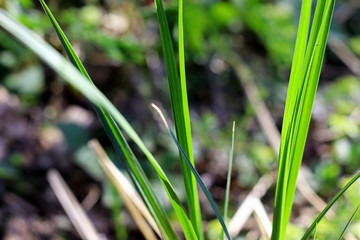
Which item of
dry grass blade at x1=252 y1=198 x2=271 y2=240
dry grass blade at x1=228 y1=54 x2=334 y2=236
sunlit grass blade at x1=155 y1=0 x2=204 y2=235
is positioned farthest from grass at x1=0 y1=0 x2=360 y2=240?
dry grass blade at x1=228 y1=54 x2=334 y2=236

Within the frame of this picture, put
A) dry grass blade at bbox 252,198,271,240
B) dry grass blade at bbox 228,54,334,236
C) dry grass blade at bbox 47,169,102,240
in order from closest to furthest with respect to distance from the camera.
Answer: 1. dry grass blade at bbox 252,198,271,240
2. dry grass blade at bbox 47,169,102,240
3. dry grass blade at bbox 228,54,334,236

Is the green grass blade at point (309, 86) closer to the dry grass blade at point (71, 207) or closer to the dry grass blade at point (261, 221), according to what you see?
the dry grass blade at point (261, 221)

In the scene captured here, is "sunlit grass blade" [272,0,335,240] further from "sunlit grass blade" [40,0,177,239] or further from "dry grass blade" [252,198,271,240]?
"dry grass blade" [252,198,271,240]

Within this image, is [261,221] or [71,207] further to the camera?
[71,207]

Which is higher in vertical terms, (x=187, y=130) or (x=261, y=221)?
(x=187, y=130)

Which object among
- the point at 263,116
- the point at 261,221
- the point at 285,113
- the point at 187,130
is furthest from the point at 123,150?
the point at 263,116

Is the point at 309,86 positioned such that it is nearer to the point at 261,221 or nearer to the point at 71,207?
the point at 261,221

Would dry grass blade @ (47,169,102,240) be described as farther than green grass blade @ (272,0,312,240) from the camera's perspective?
Yes
